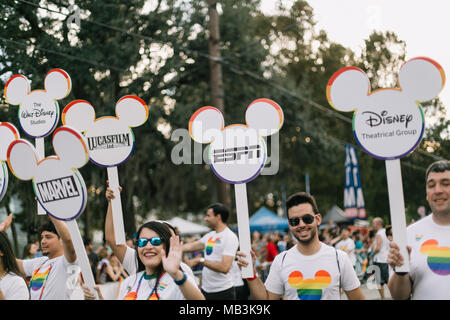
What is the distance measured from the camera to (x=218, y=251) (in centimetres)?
606

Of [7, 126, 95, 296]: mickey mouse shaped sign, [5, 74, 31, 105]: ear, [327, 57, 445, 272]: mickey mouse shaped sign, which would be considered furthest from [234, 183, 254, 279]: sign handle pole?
[5, 74, 31, 105]: ear

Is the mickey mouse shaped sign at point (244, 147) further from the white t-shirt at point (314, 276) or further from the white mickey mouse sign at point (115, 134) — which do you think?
the white mickey mouse sign at point (115, 134)

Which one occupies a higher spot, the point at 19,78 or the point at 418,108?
the point at 19,78

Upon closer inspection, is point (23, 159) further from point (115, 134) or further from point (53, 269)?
point (53, 269)

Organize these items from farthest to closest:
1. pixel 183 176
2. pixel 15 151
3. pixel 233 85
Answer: pixel 183 176, pixel 233 85, pixel 15 151

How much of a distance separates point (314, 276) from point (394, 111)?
112 centimetres

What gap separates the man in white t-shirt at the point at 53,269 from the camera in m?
3.94

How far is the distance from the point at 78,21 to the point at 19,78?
4912 millimetres

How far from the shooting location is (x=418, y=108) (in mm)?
3166

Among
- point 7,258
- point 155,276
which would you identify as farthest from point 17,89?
point 155,276

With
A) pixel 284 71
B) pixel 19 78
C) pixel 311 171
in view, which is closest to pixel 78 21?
pixel 19 78

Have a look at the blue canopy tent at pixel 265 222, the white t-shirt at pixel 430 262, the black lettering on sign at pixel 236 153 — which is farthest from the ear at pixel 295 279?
the blue canopy tent at pixel 265 222

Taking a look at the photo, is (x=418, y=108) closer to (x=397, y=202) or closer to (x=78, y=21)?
(x=397, y=202)
